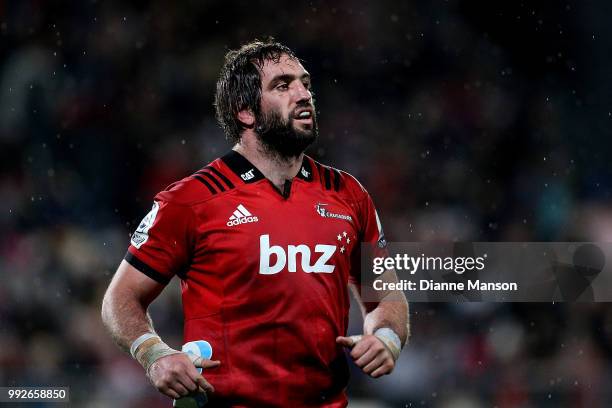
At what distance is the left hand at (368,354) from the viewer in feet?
11.0

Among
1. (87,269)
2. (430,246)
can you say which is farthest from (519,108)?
(87,269)

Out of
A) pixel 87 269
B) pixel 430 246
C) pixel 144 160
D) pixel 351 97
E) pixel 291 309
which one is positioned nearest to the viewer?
pixel 291 309

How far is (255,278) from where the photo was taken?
3473 millimetres

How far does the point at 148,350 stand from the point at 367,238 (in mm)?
1060

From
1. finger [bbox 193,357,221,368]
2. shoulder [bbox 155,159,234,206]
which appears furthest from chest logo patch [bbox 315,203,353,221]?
finger [bbox 193,357,221,368]

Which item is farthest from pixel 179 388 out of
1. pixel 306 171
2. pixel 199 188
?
pixel 306 171

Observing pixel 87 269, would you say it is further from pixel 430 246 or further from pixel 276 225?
pixel 276 225

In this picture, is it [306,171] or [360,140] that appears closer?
[306,171]

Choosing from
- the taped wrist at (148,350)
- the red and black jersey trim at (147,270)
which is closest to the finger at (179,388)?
the taped wrist at (148,350)

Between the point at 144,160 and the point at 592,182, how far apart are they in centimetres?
419

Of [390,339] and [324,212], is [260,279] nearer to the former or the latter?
[324,212]

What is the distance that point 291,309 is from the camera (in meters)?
3.46

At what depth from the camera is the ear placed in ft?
12.6

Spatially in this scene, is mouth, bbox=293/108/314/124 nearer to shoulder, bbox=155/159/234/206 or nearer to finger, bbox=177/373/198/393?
shoulder, bbox=155/159/234/206
